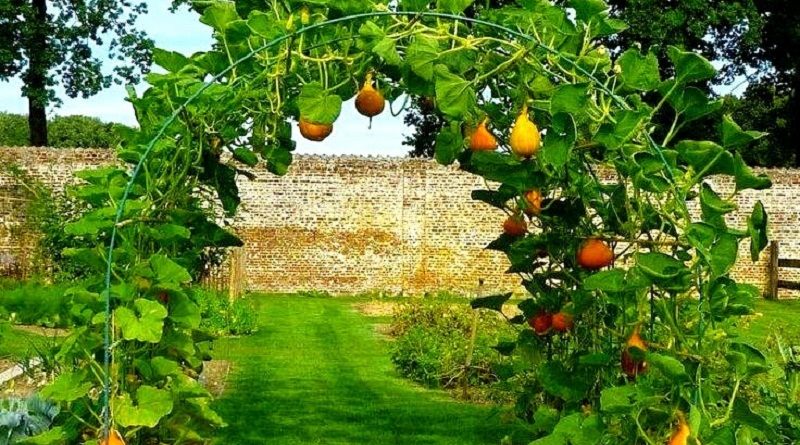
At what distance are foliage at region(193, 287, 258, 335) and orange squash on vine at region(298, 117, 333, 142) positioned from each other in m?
7.50

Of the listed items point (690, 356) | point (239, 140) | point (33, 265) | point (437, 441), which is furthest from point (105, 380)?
point (33, 265)

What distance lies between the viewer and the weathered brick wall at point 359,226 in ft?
57.9

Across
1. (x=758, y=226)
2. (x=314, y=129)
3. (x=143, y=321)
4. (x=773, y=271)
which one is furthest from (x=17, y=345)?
(x=773, y=271)

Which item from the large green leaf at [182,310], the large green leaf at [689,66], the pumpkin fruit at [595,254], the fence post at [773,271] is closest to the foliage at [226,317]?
the large green leaf at [182,310]

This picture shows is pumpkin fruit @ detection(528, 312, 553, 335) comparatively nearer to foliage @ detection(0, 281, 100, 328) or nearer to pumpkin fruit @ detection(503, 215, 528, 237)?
pumpkin fruit @ detection(503, 215, 528, 237)

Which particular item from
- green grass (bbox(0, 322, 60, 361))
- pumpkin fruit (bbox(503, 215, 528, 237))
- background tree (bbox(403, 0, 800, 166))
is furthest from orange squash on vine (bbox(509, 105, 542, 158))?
background tree (bbox(403, 0, 800, 166))

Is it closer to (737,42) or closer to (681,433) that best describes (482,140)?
(681,433)

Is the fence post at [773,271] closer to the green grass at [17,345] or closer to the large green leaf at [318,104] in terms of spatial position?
the green grass at [17,345]

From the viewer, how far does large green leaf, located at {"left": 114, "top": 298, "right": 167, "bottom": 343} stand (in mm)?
3160

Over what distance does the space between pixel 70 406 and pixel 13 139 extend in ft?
128

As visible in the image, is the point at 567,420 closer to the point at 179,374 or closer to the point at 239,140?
the point at 179,374

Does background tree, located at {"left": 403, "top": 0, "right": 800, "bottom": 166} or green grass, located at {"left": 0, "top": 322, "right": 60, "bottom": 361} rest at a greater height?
background tree, located at {"left": 403, "top": 0, "right": 800, "bottom": 166}

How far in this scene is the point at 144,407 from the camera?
3271mm

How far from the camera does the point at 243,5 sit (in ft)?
11.9
